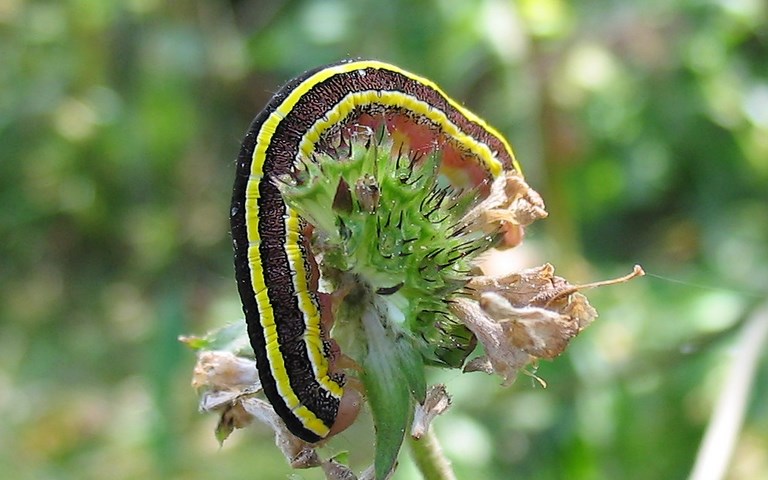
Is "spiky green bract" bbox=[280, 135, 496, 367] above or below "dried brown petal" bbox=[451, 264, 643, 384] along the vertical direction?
above

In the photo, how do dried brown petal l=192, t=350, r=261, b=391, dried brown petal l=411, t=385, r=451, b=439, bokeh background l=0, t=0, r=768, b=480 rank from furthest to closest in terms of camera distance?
1. bokeh background l=0, t=0, r=768, b=480
2. dried brown petal l=192, t=350, r=261, b=391
3. dried brown petal l=411, t=385, r=451, b=439

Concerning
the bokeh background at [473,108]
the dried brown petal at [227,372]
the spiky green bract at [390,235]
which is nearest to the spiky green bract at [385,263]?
the spiky green bract at [390,235]

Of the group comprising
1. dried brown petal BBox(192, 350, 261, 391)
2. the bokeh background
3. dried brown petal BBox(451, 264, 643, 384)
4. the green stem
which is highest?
the bokeh background

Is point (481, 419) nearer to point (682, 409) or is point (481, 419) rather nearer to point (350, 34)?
point (682, 409)

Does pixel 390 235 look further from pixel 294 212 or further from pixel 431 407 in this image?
pixel 431 407

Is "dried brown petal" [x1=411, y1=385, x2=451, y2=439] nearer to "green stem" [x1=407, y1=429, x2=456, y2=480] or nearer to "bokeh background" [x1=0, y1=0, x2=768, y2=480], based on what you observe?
"green stem" [x1=407, y1=429, x2=456, y2=480]

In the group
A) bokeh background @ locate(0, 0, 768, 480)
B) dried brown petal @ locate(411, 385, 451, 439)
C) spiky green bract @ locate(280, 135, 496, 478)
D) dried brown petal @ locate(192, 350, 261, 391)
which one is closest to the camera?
dried brown petal @ locate(411, 385, 451, 439)

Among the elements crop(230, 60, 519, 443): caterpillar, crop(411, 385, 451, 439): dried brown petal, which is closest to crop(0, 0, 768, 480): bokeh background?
crop(230, 60, 519, 443): caterpillar
